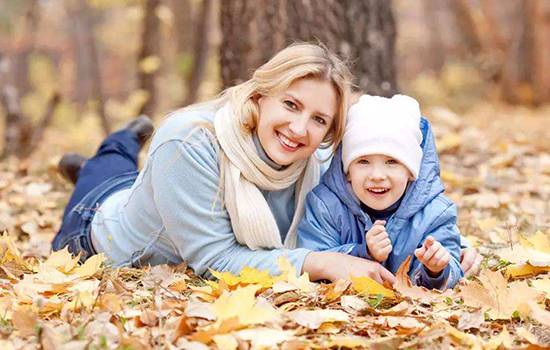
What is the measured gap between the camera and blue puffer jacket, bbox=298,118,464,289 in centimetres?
244

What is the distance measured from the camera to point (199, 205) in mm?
2482

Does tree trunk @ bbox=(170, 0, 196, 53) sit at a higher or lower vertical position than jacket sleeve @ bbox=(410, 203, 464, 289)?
higher

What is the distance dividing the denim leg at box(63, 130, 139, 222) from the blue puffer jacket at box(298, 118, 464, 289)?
1288 millimetres

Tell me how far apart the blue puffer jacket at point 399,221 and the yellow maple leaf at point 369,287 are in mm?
207

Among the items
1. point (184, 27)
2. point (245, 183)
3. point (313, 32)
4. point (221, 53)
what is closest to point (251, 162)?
point (245, 183)

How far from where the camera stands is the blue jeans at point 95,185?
3097mm

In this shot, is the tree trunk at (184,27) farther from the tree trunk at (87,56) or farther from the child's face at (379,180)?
the child's face at (379,180)

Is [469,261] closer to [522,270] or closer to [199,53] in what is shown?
[522,270]

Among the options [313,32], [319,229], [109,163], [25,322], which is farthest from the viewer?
[313,32]

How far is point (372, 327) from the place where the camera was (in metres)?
1.89

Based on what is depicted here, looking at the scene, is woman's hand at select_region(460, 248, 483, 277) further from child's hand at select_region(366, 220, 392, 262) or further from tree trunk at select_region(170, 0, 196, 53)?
tree trunk at select_region(170, 0, 196, 53)

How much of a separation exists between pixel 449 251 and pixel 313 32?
6.58ft

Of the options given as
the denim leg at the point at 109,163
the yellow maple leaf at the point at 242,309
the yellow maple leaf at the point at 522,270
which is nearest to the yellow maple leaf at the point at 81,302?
the yellow maple leaf at the point at 242,309

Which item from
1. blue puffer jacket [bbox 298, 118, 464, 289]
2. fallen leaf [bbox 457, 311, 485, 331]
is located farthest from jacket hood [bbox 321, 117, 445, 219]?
fallen leaf [bbox 457, 311, 485, 331]
